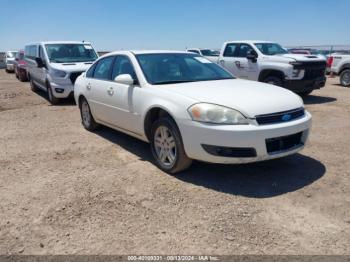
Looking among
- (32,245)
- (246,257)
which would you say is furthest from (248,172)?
(32,245)

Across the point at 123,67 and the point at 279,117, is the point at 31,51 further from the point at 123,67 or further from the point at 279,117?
the point at 279,117

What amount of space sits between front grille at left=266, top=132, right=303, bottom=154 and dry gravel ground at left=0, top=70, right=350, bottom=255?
409mm

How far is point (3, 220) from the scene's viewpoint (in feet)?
11.8

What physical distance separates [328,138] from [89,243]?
15.4ft

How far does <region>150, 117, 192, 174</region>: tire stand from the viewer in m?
4.32

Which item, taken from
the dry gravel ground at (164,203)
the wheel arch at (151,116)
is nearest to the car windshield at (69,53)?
the dry gravel ground at (164,203)

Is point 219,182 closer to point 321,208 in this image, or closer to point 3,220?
point 321,208

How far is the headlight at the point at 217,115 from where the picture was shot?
156 inches

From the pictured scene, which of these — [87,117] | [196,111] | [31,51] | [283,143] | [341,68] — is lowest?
[87,117]

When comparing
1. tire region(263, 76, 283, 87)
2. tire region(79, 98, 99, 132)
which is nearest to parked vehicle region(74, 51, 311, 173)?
tire region(79, 98, 99, 132)

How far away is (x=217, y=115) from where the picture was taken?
13.2ft

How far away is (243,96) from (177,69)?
1384 millimetres

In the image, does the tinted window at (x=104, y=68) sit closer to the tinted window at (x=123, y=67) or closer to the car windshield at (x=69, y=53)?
the tinted window at (x=123, y=67)

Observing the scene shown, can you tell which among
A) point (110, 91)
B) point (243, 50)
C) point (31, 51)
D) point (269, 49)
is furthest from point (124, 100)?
point (31, 51)
